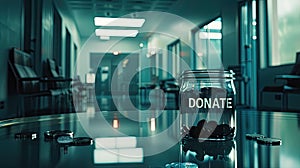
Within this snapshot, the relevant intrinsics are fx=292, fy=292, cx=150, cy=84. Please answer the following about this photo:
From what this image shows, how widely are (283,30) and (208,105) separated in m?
5.87

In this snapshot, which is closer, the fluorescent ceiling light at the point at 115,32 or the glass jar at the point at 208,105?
the glass jar at the point at 208,105

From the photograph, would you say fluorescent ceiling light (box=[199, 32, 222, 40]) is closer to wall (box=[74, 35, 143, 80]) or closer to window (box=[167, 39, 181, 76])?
window (box=[167, 39, 181, 76])

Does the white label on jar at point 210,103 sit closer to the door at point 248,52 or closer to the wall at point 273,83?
the wall at point 273,83

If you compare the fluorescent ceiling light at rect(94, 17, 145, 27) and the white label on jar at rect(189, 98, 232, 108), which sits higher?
the fluorescent ceiling light at rect(94, 17, 145, 27)

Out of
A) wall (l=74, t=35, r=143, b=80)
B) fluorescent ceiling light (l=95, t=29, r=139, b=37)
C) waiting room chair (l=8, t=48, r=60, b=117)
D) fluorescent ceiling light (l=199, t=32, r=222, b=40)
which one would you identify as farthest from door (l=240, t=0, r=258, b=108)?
wall (l=74, t=35, r=143, b=80)

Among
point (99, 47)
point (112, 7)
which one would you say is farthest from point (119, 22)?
point (99, 47)

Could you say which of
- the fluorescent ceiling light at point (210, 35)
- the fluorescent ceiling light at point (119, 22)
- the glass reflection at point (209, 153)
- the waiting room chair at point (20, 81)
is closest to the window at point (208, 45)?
the fluorescent ceiling light at point (210, 35)

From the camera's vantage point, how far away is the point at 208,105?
521 mm

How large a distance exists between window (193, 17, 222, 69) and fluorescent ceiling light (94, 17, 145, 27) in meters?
2.15

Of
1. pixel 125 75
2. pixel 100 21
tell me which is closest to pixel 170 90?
pixel 100 21

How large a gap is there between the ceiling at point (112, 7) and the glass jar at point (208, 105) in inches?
309

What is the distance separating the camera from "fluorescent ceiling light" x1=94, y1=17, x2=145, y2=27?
33.6ft

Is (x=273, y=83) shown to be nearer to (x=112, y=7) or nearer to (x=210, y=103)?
(x=112, y=7)

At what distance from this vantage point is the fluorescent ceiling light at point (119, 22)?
10250mm
